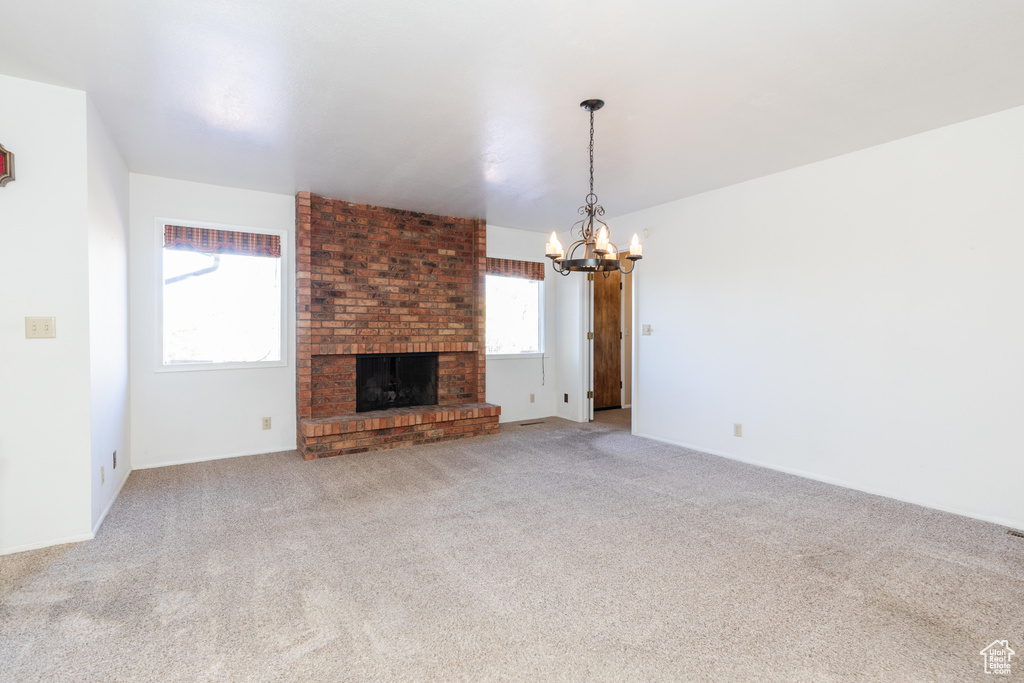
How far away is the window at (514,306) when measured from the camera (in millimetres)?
6152

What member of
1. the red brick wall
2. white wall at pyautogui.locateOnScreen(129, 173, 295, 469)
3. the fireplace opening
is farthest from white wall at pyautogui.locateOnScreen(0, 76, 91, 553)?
the fireplace opening

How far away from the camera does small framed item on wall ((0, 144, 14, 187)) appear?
2.50 m

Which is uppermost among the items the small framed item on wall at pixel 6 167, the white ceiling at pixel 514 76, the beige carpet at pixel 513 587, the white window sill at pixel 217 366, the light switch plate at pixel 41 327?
the white ceiling at pixel 514 76

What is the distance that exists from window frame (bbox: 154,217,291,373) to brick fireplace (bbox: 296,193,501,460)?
0.55 ft

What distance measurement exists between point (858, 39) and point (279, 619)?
3.46m

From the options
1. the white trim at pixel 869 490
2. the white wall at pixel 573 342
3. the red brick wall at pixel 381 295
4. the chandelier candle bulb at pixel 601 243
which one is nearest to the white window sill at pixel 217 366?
the red brick wall at pixel 381 295

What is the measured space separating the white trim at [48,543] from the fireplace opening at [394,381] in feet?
8.37

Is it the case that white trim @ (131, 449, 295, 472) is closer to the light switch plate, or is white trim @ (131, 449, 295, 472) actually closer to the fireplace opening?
the fireplace opening

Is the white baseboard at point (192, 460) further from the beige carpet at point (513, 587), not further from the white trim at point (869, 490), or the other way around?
the white trim at point (869, 490)

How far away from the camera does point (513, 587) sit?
224cm

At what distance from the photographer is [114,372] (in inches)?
135

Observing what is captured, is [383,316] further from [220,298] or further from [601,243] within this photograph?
[601,243]

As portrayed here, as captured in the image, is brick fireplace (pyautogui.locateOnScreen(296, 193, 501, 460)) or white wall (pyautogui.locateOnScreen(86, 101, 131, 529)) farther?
brick fireplace (pyautogui.locateOnScreen(296, 193, 501, 460))

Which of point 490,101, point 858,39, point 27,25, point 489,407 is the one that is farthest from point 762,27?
point 489,407
